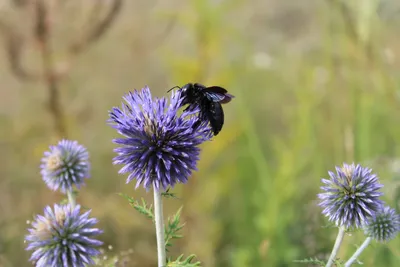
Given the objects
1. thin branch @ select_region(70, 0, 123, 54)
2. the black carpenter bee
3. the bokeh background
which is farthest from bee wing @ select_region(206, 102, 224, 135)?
thin branch @ select_region(70, 0, 123, 54)

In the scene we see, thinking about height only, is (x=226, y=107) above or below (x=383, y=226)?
above

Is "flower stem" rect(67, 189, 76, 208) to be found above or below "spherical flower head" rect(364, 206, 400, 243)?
above

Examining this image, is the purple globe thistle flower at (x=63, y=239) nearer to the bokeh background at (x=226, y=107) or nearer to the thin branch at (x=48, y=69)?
the bokeh background at (x=226, y=107)

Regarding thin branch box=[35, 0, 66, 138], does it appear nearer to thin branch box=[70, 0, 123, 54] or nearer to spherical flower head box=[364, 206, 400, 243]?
thin branch box=[70, 0, 123, 54]

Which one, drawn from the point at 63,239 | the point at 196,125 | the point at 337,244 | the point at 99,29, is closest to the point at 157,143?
the point at 196,125

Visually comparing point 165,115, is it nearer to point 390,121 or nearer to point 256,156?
point 256,156

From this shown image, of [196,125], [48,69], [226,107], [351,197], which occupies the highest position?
[226,107]

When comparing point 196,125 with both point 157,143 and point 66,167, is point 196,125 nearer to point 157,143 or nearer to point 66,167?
point 157,143
